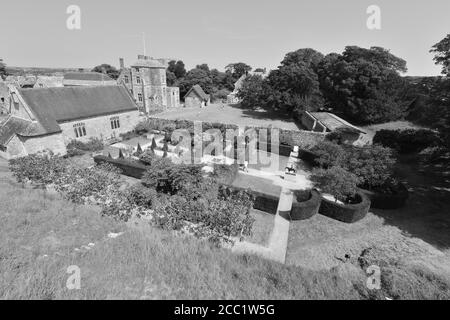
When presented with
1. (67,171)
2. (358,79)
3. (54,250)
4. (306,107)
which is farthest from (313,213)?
(358,79)

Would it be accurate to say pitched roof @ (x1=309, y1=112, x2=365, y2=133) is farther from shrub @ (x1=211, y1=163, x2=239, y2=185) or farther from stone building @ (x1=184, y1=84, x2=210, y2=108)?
stone building @ (x1=184, y1=84, x2=210, y2=108)

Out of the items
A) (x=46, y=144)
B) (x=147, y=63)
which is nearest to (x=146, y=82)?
(x=147, y=63)

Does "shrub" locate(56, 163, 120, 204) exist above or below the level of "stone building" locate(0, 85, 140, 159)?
below

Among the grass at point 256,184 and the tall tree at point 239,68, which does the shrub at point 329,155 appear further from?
the tall tree at point 239,68

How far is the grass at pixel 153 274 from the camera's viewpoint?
16.9 feet

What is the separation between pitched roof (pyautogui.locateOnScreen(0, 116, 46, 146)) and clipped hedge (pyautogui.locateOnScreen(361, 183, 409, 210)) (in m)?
29.4

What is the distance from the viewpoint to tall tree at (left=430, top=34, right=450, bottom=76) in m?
15.1

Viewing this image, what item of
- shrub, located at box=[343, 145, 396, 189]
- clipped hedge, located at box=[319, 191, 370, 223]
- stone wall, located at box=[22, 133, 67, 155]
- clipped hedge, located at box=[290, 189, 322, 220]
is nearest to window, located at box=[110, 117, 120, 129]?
stone wall, located at box=[22, 133, 67, 155]

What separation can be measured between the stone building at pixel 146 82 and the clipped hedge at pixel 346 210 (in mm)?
37785

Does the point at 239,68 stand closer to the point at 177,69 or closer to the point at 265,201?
the point at 177,69

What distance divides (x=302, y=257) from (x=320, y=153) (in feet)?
43.1

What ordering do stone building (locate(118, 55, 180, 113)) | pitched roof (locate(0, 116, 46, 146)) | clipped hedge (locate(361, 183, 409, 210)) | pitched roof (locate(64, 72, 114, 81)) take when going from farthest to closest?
1. pitched roof (locate(64, 72, 114, 81))
2. stone building (locate(118, 55, 180, 113))
3. pitched roof (locate(0, 116, 46, 146))
4. clipped hedge (locate(361, 183, 409, 210))

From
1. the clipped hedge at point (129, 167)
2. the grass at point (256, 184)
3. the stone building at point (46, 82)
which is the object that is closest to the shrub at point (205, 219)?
the grass at point (256, 184)

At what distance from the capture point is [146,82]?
4556cm
